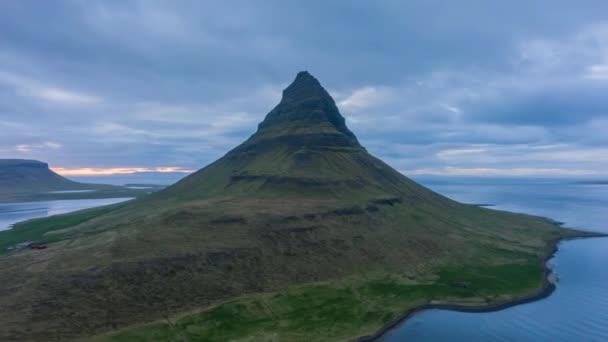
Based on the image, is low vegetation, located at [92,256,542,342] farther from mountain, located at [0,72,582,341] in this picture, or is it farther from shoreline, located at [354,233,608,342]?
shoreline, located at [354,233,608,342]

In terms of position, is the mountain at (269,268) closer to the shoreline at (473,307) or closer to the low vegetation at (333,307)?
the low vegetation at (333,307)

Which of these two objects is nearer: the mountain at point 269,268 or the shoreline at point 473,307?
the mountain at point 269,268

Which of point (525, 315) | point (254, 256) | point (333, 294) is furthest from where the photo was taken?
point (254, 256)

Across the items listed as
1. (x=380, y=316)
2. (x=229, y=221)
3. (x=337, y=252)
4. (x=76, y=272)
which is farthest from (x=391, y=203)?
(x=76, y=272)

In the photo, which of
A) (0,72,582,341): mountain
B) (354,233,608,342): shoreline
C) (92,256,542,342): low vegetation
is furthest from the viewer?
(354,233,608,342): shoreline

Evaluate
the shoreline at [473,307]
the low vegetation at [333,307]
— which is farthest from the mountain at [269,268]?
the shoreline at [473,307]

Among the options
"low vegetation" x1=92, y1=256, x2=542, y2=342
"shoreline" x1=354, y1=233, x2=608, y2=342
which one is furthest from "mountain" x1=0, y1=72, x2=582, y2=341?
"shoreline" x1=354, y1=233, x2=608, y2=342

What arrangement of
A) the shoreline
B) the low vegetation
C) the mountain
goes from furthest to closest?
the shoreline → the mountain → the low vegetation

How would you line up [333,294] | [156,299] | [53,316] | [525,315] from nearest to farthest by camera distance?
[53,316], [156,299], [525,315], [333,294]

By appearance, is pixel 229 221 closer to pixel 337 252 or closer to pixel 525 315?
pixel 337 252
